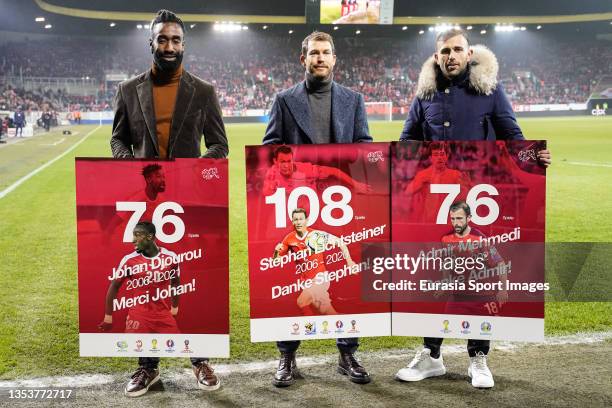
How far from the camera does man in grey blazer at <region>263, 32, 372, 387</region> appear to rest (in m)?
3.84

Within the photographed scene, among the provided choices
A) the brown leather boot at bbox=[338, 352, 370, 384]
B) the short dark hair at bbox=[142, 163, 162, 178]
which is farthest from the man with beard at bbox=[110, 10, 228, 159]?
the brown leather boot at bbox=[338, 352, 370, 384]

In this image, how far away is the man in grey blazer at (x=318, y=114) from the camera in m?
3.84

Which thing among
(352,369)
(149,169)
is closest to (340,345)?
(352,369)

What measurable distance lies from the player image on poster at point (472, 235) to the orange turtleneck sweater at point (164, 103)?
139cm

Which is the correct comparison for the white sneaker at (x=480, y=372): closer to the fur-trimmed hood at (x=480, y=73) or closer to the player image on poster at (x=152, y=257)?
the player image on poster at (x=152, y=257)

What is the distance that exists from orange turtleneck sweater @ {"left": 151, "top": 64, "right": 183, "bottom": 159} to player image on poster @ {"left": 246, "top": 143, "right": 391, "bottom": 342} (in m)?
0.61

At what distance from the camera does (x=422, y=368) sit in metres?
3.85

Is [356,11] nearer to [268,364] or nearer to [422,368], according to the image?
[268,364]

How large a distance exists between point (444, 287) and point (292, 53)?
60418 millimetres

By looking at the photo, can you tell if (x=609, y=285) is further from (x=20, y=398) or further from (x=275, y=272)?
(x=20, y=398)

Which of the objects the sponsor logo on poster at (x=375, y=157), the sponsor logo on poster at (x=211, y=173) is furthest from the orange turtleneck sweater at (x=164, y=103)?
the sponsor logo on poster at (x=375, y=157)

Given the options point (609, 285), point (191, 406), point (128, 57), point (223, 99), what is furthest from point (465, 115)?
point (128, 57)

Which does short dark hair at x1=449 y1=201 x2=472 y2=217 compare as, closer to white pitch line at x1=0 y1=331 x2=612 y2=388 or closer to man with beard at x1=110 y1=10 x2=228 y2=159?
white pitch line at x1=0 y1=331 x2=612 y2=388

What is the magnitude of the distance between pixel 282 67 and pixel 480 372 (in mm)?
59552
